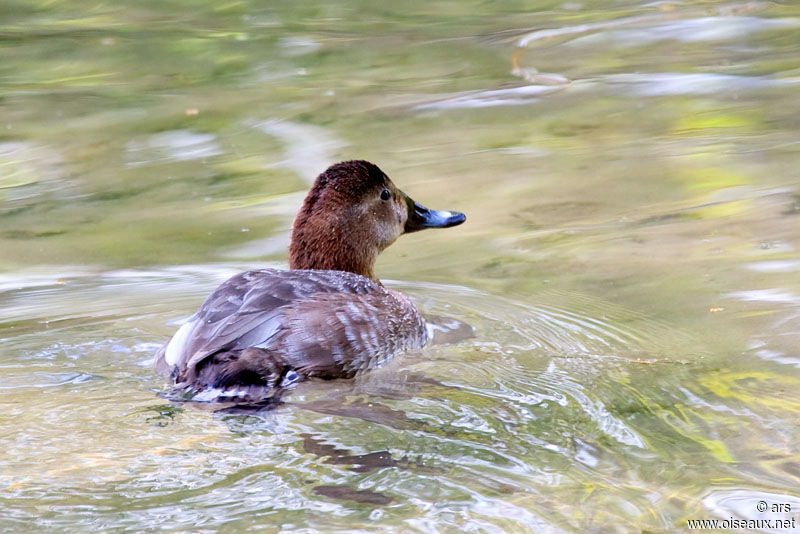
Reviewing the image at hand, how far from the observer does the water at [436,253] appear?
3.92 m

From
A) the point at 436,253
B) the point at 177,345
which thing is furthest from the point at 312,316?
the point at 436,253

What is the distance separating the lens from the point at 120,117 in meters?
10.0

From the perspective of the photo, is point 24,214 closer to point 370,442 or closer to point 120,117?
point 120,117

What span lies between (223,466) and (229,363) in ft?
2.83

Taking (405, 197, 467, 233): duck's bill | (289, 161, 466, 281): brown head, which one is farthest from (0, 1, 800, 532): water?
(289, 161, 466, 281): brown head

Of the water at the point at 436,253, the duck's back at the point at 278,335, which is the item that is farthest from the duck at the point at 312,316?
the water at the point at 436,253

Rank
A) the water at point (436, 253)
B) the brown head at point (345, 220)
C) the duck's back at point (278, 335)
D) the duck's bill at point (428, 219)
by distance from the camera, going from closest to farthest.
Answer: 1. the water at point (436, 253)
2. the duck's back at point (278, 335)
3. the brown head at point (345, 220)
4. the duck's bill at point (428, 219)

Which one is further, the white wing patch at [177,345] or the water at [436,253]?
the white wing patch at [177,345]

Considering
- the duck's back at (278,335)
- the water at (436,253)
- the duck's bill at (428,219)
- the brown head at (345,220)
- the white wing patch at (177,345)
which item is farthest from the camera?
the duck's bill at (428,219)

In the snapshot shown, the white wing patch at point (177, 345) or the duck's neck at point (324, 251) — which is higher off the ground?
the duck's neck at point (324, 251)

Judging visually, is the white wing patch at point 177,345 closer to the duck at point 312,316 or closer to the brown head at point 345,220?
the duck at point 312,316

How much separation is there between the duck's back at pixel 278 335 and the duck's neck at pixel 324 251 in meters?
0.42

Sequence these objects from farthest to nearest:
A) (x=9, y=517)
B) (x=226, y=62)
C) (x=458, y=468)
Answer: (x=226, y=62) < (x=458, y=468) < (x=9, y=517)

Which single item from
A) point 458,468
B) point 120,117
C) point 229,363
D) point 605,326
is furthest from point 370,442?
point 120,117
